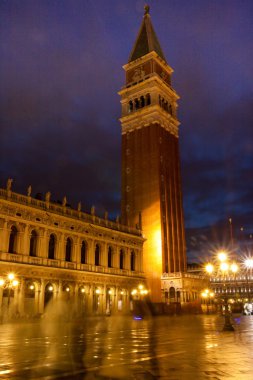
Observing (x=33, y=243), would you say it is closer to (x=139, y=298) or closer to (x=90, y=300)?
(x=90, y=300)

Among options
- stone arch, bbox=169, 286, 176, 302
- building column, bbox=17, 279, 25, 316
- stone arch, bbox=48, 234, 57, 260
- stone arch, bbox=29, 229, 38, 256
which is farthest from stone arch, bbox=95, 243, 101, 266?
stone arch, bbox=169, 286, 176, 302

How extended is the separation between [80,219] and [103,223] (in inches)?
221

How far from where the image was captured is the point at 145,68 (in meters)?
70.0

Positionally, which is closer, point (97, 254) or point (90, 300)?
point (90, 300)

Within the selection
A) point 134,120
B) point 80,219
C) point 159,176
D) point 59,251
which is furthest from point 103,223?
point 134,120

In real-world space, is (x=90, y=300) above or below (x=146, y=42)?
below

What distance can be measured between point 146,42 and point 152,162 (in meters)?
27.0

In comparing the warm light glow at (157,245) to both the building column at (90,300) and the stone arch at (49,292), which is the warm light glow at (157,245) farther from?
the stone arch at (49,292)

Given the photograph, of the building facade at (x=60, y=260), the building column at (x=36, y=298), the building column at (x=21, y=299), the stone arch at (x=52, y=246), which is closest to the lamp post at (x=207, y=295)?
the building facade at (x=60, y=260)

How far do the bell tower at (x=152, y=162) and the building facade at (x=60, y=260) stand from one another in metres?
6.00

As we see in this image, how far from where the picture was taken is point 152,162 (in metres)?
61.9

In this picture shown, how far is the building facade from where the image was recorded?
1400 inches

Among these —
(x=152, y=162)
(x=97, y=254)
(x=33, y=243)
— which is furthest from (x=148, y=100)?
(x=33, y=243)

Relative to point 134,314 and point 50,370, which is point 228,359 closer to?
point 50,370
